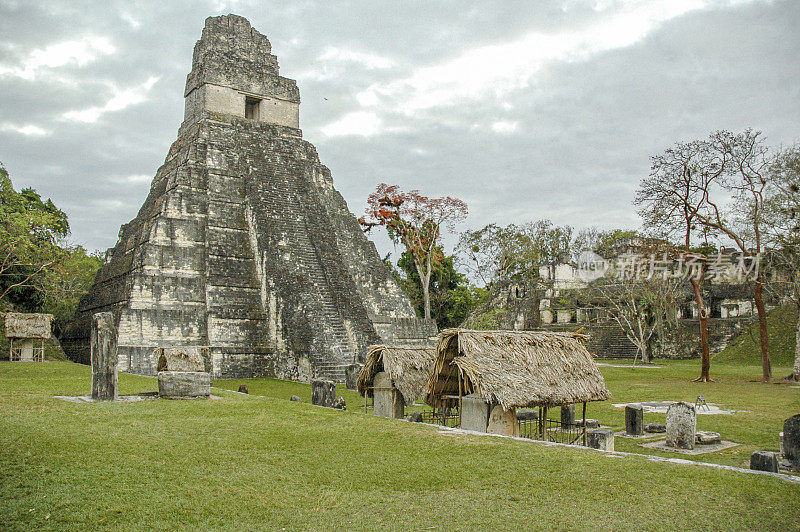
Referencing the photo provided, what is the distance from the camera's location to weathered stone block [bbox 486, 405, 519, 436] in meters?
8.54

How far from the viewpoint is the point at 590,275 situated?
1410 inches

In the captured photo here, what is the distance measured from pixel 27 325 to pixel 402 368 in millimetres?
14073

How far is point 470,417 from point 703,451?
3152 millimetres

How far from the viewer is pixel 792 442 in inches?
282

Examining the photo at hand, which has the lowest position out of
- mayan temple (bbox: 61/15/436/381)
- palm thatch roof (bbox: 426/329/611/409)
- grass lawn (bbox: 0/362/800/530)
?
grass lawn (bbox: 0/362/800/530)

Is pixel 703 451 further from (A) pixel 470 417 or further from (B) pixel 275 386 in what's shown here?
(B) pixel 275 386

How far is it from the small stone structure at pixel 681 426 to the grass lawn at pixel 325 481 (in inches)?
30.6

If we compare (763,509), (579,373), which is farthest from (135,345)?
(763,509)

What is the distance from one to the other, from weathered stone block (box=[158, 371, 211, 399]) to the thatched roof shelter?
11.4 meters

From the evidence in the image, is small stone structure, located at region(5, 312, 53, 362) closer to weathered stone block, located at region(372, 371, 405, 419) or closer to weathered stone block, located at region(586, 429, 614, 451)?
weathered stone block, located at region(372, 371, 405, 419)

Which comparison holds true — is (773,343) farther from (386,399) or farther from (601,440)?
(601,440)

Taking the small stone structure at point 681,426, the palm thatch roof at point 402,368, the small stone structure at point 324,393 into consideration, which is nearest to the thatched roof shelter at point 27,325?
Answer: the small stone structure at point 324,393

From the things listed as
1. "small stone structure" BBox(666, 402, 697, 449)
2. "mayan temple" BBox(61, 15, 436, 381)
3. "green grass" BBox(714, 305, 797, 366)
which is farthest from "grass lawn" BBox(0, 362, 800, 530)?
"green grass" BBox(714, 305, 797, 366)

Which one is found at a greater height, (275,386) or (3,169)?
(3,169)
